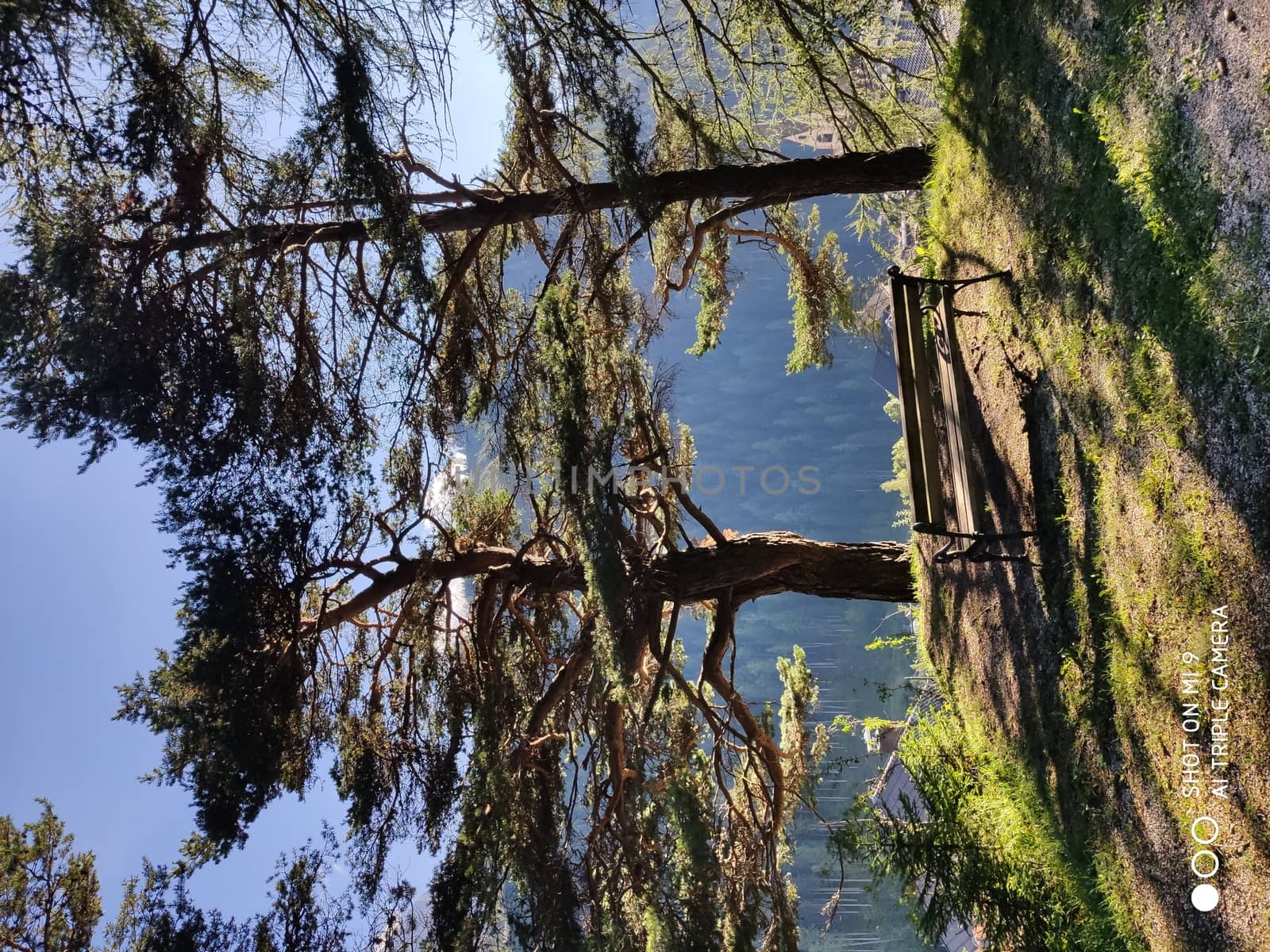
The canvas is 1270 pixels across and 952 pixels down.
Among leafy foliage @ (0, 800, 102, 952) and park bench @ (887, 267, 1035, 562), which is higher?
park bench @ (887, 267, 1035, 562)

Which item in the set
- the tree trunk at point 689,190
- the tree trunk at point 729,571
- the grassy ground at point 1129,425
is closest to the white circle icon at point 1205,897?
the grassy ground at point 1129,425

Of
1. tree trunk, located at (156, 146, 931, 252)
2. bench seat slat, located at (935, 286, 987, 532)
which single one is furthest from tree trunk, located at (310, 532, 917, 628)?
tree trunk, located at (156, 146, 931, 252)

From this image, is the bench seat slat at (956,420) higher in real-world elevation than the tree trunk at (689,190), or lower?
lower

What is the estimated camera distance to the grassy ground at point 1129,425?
93.8 inches

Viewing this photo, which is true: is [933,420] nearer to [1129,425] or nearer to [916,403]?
[916,403]

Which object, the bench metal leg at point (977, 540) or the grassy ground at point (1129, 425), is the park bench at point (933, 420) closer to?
the bench metal leg at point (977, 540)

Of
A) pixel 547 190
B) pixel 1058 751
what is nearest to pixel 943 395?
pixel 1058 751

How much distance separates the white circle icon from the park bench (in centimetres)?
127

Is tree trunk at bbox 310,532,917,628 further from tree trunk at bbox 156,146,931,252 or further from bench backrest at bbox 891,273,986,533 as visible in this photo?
tree trunk at bbox 156,146,931,252

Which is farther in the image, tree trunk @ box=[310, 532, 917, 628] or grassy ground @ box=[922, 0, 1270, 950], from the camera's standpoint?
tree trunk @ box=[310, 532, 917, 628]

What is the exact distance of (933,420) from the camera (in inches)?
151

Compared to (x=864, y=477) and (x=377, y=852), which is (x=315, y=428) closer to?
(x=377, y=852)

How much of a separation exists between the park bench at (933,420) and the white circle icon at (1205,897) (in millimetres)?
1267

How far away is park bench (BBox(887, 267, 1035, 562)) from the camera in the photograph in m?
3.55
